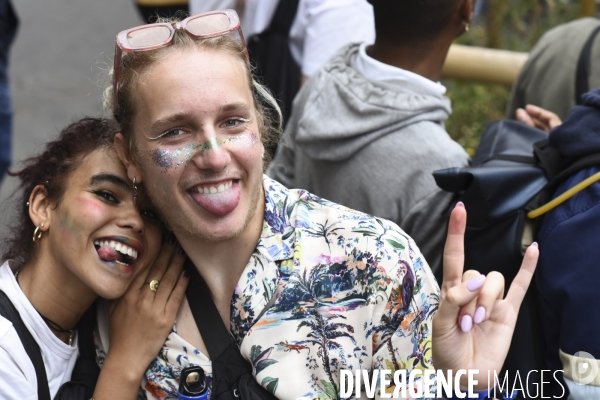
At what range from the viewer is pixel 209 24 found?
7.22ft

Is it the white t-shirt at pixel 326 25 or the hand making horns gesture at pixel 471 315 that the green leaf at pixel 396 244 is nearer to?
the hand making horns gesture at pixel 471 315

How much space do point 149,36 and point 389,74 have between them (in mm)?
926

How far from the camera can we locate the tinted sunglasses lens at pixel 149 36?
84.4 inches

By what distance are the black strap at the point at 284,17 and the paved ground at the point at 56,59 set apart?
298cm

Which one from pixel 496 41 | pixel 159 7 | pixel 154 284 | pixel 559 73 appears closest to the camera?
pixel 154 284

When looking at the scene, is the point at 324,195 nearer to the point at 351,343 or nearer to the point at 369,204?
the point at 369,204

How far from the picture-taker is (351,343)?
6.84 ft

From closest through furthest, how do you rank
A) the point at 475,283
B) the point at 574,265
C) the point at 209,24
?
the point at 475,283 < the point at 574,265 < the point at 209,24

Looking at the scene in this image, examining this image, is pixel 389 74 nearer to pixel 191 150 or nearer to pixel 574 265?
pixel 191 150

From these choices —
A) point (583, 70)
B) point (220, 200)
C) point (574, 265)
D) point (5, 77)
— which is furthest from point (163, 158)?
point (5, 77)

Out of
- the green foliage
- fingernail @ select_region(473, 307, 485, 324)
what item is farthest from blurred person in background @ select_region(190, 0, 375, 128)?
the green foliage

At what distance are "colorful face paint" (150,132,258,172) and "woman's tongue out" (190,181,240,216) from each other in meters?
0.10

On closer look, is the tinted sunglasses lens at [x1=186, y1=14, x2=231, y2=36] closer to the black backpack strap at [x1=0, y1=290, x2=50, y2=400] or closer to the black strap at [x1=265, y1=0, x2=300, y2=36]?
the black backpack strap at [x1=0, y1=290, x2=50, y2=400]

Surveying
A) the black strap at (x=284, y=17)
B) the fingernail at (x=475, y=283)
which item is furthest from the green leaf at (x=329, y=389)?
the black strap at (x=284, y=17)
